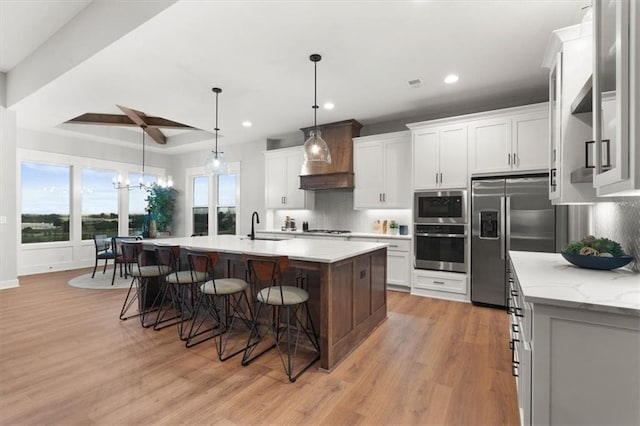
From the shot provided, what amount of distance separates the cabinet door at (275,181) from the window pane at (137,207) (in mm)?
3781

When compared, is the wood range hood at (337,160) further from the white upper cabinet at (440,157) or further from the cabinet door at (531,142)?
the cabinet door at (531,142)

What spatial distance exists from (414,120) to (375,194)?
1.48m

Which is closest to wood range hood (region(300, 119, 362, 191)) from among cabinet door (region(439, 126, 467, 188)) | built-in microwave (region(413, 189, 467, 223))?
built-in microwave (region(413, 189, 467, 223))

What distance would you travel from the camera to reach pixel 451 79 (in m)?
3.91

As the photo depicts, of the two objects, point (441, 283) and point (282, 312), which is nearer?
point (282, 312)

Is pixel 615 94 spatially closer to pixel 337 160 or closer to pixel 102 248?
pixel 337 160

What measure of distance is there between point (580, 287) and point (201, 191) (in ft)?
26.8

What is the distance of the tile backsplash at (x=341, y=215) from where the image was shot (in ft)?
18.2

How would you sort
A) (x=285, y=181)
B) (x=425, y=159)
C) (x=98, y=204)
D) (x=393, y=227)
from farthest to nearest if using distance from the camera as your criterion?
1. (x=98, y=204)
2. (x=285, y=181)
3. (x=393, y=227)
4. (x=425, y=159)

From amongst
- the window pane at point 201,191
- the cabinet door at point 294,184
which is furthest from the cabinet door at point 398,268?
the window pane at point 201,191

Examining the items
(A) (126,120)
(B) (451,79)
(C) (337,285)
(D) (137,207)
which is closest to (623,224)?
(C) (337,285)

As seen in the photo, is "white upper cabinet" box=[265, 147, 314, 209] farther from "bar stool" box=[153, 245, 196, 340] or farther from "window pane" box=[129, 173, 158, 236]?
"window pane" box=[129, 173, 158, 236]

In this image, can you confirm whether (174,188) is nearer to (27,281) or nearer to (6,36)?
(27,281)

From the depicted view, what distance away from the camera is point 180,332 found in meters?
3.19
